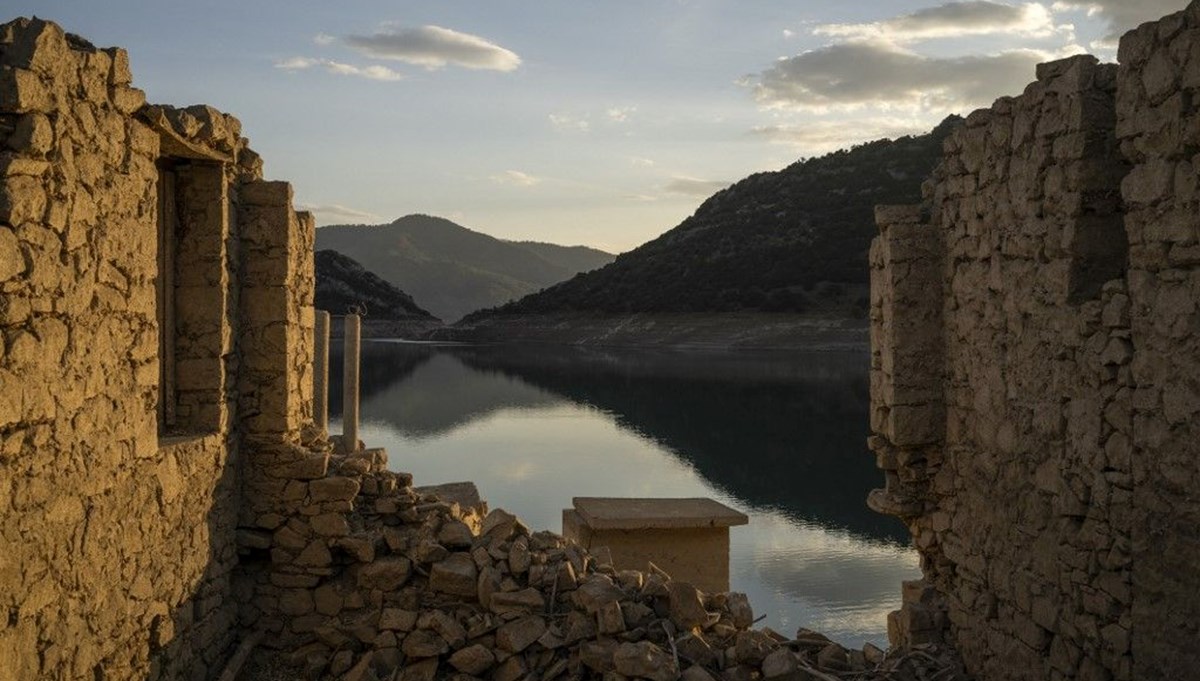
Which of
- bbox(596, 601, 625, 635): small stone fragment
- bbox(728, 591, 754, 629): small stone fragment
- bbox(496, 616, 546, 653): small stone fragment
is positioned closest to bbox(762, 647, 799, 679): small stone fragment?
bbox(728, 591, 754, 629): small stone fragment

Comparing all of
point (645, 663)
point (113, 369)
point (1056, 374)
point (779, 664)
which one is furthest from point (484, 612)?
point (1056, 374)

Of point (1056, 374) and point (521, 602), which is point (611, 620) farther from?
point (1056, 374)

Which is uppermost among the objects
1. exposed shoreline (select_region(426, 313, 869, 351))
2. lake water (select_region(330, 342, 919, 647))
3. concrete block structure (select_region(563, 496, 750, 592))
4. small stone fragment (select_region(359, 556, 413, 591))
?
exposed shoreline (select_region(426, 313, 869, 351))

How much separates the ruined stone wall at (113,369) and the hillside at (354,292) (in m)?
49.7

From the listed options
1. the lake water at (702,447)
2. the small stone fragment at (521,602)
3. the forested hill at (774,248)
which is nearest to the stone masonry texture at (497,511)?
the small stone fragment at (521,602)

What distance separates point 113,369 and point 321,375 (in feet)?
13.2

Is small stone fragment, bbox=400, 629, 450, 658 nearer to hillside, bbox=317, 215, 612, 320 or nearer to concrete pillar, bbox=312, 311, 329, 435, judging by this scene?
concrete pillar, bbox=312, 311, 329, 435

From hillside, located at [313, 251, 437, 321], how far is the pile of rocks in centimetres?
4942

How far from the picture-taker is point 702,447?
27.6 meters

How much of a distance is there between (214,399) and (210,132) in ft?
5.32

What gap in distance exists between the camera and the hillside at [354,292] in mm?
59219

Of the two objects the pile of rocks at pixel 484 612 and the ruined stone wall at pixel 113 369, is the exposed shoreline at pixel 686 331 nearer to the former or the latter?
the pile of rocks at pixel 484 612

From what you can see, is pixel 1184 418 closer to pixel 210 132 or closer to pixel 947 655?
pixel 947 655

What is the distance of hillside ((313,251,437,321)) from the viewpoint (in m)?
59.2
